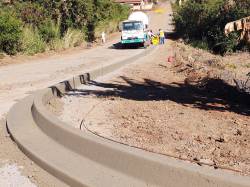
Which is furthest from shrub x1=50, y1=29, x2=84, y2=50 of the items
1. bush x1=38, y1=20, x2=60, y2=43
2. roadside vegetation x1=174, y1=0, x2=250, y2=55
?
roadside vegetation x1=174, y1=0, x2=250, y2=55

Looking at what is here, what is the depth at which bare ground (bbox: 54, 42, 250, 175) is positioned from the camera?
6.51 meters

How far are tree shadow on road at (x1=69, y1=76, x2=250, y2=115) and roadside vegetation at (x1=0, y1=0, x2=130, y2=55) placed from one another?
12.0 metres

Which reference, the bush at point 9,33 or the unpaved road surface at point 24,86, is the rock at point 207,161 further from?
the bush at point 9,33

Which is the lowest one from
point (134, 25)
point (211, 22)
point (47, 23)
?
point (134, 25)

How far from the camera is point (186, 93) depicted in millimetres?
11938

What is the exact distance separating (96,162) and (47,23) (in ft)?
83.9

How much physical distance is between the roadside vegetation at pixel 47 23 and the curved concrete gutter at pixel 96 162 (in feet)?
57.6

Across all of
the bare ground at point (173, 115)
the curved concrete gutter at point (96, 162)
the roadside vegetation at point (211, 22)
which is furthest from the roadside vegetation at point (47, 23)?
the curved concrete gutter at point (96, 162)

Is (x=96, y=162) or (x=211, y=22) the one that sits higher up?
(x=211, y=22)

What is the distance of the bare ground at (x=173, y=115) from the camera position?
6512 millimetres

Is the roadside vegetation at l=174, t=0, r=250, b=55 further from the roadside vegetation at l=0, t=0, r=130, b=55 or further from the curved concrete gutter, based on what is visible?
the curved concrete gutter

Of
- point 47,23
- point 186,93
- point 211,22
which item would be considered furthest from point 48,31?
point 186,93

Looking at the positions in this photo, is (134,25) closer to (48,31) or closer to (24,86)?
(48,31)

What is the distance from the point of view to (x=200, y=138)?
710cm
